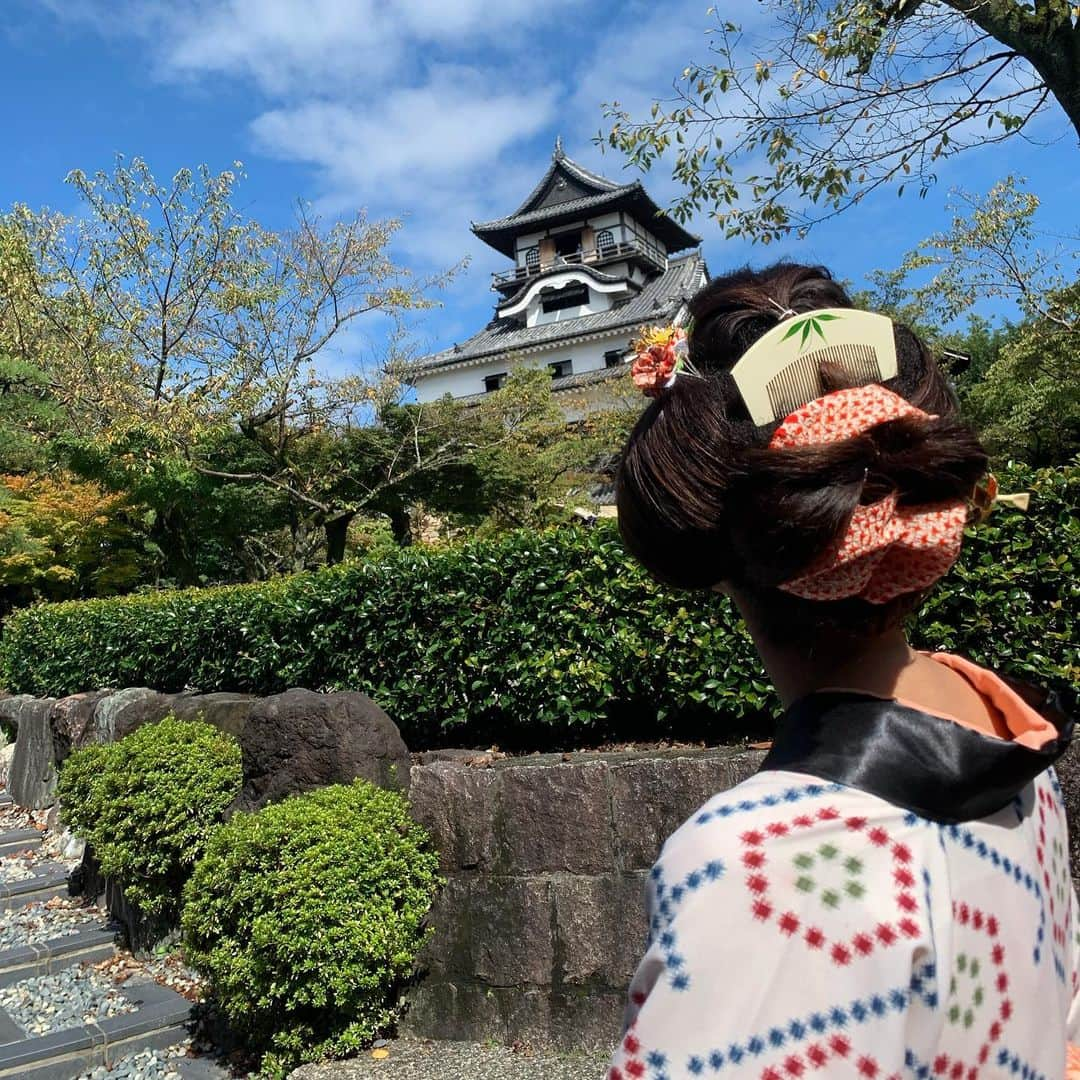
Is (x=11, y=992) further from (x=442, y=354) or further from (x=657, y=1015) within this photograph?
(x=442, y=354)

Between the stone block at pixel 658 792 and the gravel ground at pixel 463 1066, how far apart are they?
2.53ft

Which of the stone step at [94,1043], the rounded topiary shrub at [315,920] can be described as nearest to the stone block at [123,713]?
the stone step at [94,1043]

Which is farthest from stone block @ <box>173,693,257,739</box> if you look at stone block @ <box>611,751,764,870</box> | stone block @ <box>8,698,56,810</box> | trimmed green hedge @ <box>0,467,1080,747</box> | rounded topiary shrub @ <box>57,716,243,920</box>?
stone block @ <box>8,698,56,810</box>

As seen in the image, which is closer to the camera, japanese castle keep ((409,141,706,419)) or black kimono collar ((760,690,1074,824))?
black kimono collar ((760,690,1074,824))

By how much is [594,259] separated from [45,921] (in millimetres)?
35697

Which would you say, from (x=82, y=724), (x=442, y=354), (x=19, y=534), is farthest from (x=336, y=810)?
(x=442, y=354)

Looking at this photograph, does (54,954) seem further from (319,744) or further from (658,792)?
(658,792)

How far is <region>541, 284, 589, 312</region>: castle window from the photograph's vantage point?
38.0 meters

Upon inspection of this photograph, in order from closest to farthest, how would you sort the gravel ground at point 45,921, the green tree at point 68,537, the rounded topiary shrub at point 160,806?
the rounded topiary shrub at point 160,806 < the gravel ground at point 45,921 < the green tree at point 68,537

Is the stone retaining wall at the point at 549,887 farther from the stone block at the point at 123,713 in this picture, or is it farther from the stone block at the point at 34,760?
the stone block at the point at 34,760

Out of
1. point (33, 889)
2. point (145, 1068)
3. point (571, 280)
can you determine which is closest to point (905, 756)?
point (145, 1068)

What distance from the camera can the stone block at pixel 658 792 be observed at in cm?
354

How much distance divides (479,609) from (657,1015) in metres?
3.97

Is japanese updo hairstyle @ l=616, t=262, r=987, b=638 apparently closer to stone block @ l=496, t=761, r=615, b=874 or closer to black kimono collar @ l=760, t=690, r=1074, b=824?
black kimono collar @ l=760, t=690, r=1074, b=824
